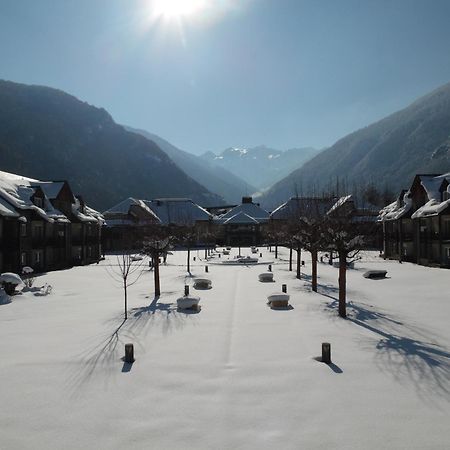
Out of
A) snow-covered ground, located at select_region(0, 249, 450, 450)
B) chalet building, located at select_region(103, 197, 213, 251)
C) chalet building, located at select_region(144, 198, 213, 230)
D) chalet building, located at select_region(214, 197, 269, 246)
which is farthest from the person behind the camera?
chalet building, located at select_region(144, 198, 213, 230)

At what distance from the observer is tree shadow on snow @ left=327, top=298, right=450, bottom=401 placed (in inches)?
396

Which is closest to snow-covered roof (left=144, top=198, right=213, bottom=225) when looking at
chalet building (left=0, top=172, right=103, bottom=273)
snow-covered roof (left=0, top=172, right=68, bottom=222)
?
chalet building (left=0, top=172, right=103, bottom=273)

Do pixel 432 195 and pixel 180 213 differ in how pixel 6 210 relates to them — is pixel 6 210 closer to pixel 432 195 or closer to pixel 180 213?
pixel 432 195

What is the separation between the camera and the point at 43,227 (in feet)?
140

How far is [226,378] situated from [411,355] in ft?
21.0

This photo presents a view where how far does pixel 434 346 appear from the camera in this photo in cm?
1323

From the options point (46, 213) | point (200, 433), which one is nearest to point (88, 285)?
point (46, 213)

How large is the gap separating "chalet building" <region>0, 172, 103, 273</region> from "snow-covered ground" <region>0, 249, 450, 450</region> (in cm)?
1761

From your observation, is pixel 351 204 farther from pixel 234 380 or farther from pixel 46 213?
pixel 46 213

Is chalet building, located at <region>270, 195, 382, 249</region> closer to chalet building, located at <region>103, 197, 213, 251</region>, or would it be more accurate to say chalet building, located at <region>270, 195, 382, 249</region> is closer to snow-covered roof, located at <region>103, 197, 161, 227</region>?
Answer: chalet building, located at <region>103, 197, 213, 251</region>

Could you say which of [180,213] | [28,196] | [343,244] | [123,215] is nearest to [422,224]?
[343,244]

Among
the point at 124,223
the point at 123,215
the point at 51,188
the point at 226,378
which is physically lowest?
the point at 226,378

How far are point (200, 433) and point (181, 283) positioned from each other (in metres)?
23.3

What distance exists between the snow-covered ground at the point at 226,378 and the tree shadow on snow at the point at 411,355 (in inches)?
1.8
